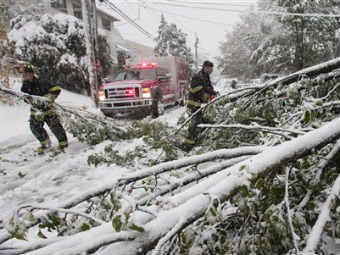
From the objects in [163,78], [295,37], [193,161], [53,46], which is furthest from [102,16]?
[193,161]

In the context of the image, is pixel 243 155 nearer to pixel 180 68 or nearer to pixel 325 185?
pixel 325 185

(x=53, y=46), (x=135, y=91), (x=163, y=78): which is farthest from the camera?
(x=53, y=46)

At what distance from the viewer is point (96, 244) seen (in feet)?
3.12

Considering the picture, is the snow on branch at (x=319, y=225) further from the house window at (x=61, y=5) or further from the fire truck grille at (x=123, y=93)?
the house window at (x=61, y=5)

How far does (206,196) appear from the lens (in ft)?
3.51

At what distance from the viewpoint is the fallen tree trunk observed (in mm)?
972

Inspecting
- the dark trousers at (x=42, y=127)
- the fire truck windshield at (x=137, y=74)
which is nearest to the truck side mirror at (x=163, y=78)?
the fire truck windshield at (x=137, y=74)

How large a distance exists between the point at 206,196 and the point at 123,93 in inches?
413

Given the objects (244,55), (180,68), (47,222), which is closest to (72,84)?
(180,68)

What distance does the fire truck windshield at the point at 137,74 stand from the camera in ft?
40.2

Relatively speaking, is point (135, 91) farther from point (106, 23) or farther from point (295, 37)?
point (106, 23)

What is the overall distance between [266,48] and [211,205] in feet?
83.5

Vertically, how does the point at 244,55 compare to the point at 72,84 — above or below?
above

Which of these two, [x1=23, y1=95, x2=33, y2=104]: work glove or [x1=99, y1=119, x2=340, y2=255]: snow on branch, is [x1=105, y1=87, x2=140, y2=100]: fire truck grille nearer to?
[x1=23, y1=95, x2=33, y2=104]: work glove
